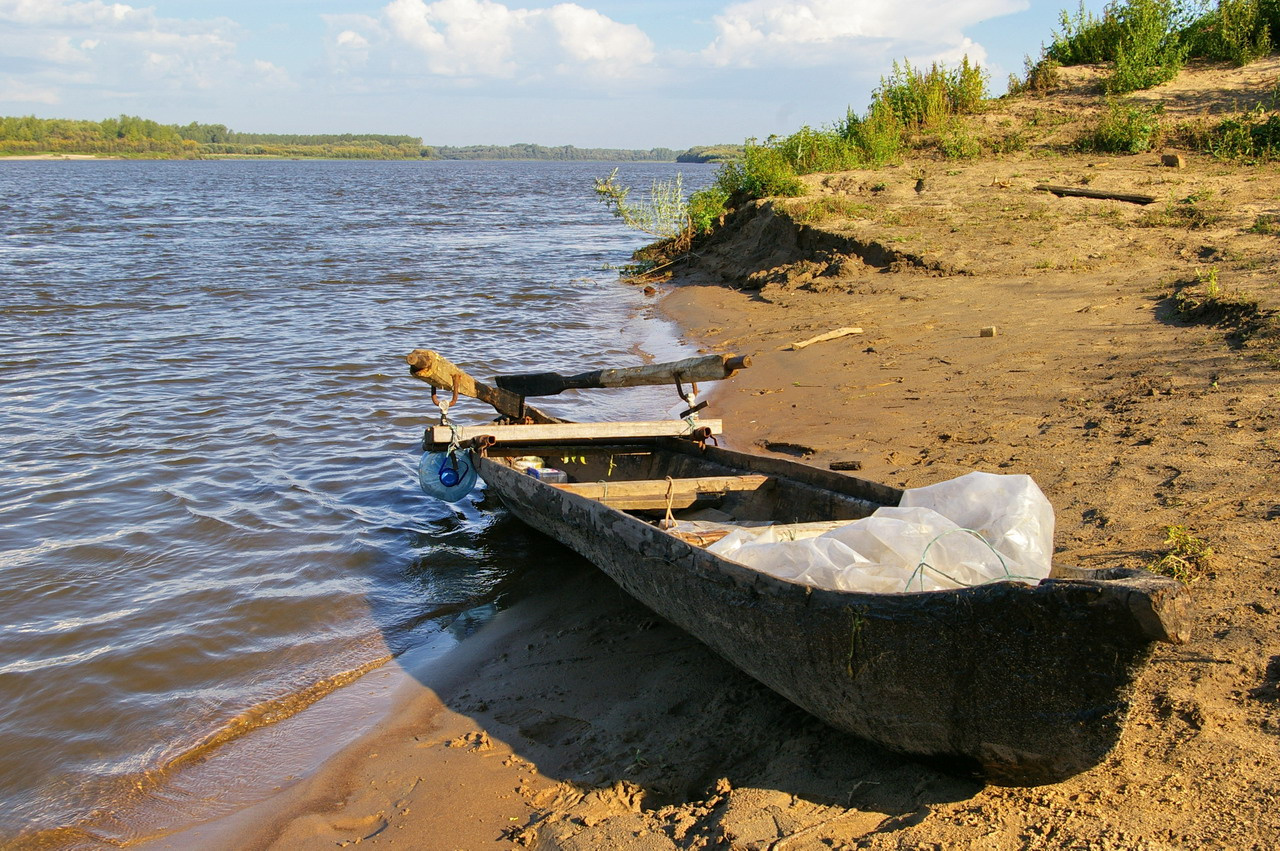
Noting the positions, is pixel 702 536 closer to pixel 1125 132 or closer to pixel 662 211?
pixel 1125 132

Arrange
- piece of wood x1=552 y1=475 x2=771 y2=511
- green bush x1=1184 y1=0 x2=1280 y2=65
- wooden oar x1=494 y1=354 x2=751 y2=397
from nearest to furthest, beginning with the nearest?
piece of wood x1=552 y1=475 x2=771 y2=511 < wooden oar x1=494 y1=354 x2=751 y2=397 < green bush x1=1184 y1=0 x2=1280 y2=65

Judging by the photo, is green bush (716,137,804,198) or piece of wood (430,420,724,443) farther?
green bush (716,137,804,198)

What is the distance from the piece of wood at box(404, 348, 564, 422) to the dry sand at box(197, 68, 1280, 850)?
1.69 meters

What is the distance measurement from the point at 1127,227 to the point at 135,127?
154061 mm

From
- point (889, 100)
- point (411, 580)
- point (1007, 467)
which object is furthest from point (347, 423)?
point (889, 100)

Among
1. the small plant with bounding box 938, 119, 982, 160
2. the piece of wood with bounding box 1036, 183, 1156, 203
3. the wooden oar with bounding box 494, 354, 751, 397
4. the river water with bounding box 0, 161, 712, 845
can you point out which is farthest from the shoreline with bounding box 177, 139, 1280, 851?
the small plant with bounding box 938, 119, 982, 160

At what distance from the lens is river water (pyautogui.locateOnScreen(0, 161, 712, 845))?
4332 mm

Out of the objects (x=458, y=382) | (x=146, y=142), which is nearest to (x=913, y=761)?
(x=458, y=382)

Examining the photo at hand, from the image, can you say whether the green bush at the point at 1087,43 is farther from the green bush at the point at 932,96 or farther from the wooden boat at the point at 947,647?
the wooden boat at the point at 947,647

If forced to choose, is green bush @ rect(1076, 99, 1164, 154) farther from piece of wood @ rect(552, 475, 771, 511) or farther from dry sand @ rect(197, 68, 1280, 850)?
piece of wood @ rect(552, 475, 771, 511)

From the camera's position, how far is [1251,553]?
12.2 feet

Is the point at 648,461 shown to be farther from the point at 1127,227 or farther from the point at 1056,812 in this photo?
the point at 1127,227

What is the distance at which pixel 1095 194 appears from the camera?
1192cm

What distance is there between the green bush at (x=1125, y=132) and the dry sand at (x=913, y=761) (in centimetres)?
363
